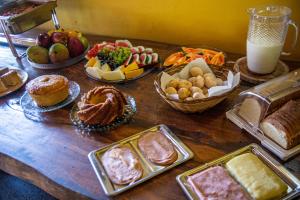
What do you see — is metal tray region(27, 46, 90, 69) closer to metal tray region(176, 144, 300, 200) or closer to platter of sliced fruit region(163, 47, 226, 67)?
platter of sliced fruit region(163, 47, 226, 67)

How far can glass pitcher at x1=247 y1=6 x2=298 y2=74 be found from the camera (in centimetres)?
84

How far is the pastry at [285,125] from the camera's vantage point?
0.64 metres

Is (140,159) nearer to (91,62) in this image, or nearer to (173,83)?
(173,83)

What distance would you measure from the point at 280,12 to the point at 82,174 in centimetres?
73

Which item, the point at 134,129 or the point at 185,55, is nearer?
the point at 134,129

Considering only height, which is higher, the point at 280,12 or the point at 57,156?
the point at 280,12

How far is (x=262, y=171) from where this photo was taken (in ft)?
1.96

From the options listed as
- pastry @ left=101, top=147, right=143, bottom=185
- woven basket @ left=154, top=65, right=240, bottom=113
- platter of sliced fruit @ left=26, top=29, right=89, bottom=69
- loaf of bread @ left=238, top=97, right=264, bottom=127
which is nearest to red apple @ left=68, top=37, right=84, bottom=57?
platter of sliced fruit @ left=26, top=29, right=89, bottom=69

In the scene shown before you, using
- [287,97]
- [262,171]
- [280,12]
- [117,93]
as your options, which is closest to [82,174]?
[117,93]

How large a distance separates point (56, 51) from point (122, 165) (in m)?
0.65

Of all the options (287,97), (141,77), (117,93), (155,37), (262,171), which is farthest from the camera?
(155,37)

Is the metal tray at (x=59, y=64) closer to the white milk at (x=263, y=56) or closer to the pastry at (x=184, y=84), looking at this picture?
the pastry at (x=184, y=84)

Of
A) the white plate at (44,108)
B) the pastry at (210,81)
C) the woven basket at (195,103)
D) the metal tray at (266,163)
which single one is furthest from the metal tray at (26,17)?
the metal tray at (266,163)

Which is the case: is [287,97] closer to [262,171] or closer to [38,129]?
[262,171]
